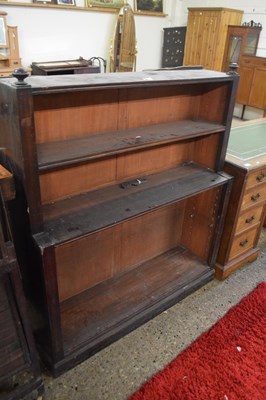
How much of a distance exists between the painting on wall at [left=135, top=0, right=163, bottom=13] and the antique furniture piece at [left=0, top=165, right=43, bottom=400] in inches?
231

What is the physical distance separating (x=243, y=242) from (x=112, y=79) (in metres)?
1.48

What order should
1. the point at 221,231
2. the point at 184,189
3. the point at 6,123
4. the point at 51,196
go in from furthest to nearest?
the point at 221,231 → the point at 184,189 → the point at 51,196 → the point at 6,123

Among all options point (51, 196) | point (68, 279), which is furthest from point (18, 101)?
point (68, 279)

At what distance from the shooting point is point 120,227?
6.42 ft

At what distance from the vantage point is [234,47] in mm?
5395

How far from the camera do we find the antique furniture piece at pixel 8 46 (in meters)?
4.51

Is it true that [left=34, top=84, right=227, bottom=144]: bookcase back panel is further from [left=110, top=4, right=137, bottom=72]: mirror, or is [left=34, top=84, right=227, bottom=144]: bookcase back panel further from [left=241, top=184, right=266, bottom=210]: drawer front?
[left=110, top=4, right=137, bottom=72]: mirror

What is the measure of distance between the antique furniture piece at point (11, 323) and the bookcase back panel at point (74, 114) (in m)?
0.29

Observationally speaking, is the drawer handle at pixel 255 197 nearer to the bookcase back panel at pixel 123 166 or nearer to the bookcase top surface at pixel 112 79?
the bookcase back panel at pixel 123 166

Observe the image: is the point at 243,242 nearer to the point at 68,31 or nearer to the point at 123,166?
the point at 123,166

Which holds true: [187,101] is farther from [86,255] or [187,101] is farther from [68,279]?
[68,279]

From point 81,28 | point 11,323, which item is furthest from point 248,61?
point 11,323

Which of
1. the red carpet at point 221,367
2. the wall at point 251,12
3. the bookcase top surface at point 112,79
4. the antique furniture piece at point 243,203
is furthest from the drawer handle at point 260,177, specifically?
the wall at point 251,12

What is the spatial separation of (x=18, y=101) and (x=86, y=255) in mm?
1045
